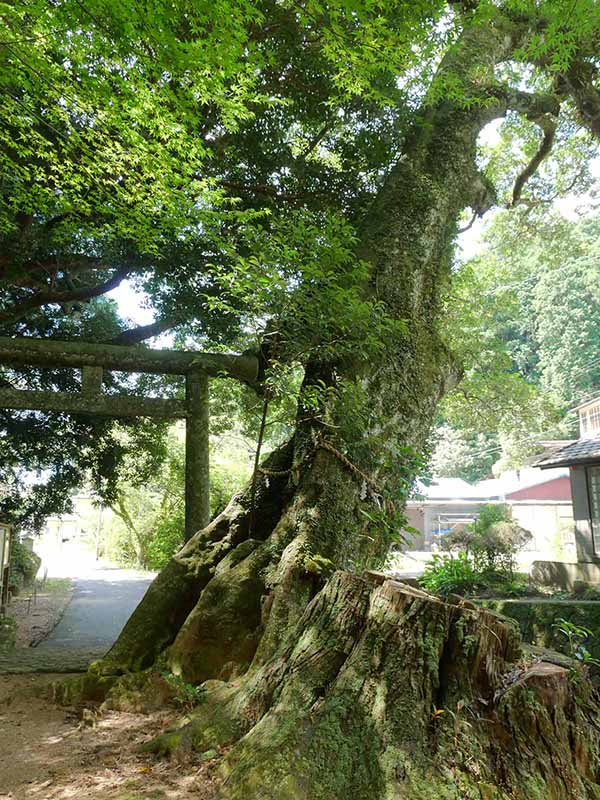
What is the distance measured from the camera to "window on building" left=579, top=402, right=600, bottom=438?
21672 millimetres

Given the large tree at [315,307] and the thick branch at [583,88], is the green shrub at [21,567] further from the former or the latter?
the thick branch at [583,88]

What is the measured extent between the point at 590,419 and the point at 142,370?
20.2 m

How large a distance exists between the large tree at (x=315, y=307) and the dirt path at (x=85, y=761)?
217mm

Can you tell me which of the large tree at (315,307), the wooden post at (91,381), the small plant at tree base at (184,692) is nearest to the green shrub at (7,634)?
the wooden post at (91,381)

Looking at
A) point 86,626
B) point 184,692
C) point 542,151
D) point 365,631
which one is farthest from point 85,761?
point 542,151

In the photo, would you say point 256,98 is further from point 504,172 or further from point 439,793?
point 504,172

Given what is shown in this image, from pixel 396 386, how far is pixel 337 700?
312 cm

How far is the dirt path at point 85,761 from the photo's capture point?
2.60 metres

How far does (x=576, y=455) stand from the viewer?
13.4m

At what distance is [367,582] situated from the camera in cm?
294

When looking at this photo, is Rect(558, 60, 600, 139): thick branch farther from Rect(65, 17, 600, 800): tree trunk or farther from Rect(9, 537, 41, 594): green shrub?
Rect(9, 537, 41, 594): green shrub

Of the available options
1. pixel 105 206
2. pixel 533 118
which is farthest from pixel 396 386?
pixel 533 118

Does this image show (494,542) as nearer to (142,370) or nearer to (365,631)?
(142,370)

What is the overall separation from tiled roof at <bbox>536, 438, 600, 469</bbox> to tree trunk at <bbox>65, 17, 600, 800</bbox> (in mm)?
8271
